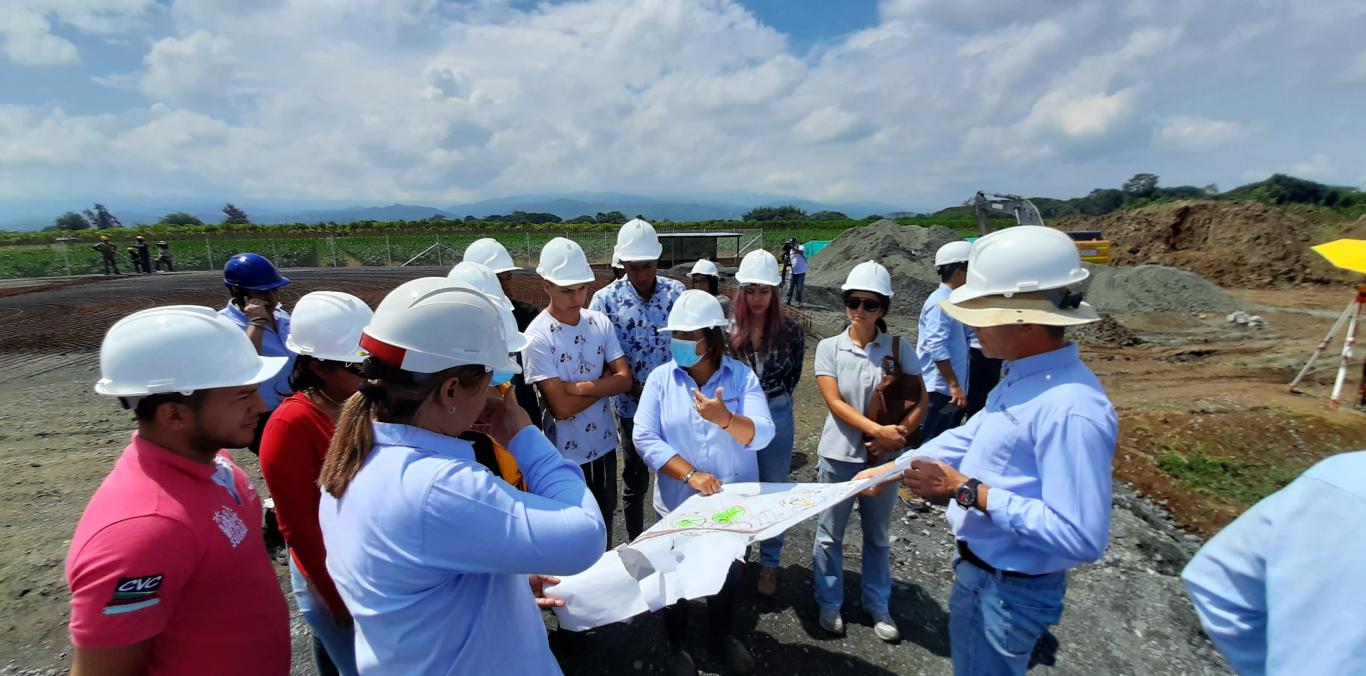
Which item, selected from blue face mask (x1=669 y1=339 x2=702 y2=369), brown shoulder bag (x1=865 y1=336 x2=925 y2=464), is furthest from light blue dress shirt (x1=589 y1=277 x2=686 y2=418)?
brown shoulder bag (x1=865 y1=336 x2=925 y2=464)

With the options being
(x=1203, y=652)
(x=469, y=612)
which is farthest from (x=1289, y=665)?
(x=1203, y=652)

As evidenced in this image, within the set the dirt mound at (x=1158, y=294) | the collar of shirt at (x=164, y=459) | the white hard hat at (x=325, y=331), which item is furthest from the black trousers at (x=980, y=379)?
the dirt mound at (x=1158, y=294)

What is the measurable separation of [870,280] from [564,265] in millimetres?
1844

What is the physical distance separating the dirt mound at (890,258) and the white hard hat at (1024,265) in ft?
46.8

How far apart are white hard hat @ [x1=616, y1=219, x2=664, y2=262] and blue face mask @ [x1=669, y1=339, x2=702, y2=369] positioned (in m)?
1.33

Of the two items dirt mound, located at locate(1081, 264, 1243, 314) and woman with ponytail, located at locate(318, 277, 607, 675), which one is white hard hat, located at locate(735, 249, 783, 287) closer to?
woman with ponytail, located at locate(318, 277, 607, 675)

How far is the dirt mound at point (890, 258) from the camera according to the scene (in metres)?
15.8

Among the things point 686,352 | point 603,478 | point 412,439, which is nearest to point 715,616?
point 603,478

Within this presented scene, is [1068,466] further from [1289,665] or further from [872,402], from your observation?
[872,402]

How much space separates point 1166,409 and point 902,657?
286 inches

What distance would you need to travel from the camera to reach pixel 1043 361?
185 cm

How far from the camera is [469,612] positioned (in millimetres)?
1388

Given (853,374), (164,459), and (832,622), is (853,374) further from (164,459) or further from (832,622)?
(164,459)

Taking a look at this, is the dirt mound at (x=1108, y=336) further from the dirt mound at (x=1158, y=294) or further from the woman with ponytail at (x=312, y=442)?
the woman with ponytail at (x=312, y=442)
